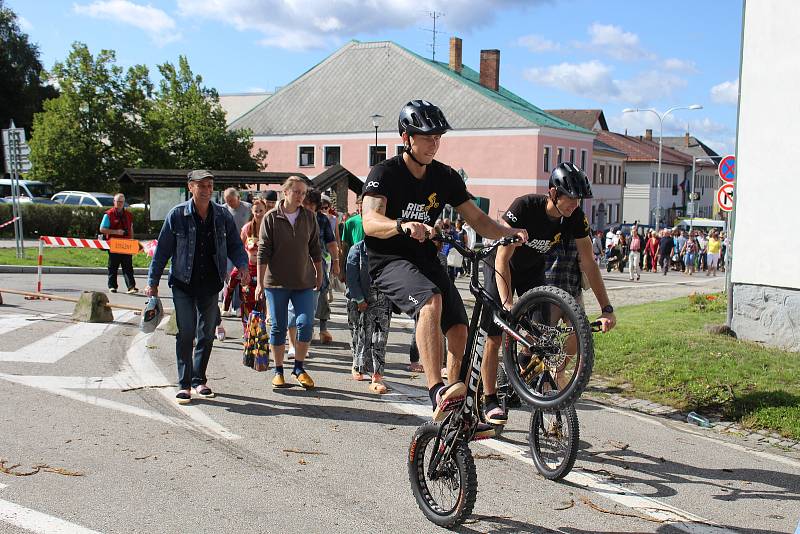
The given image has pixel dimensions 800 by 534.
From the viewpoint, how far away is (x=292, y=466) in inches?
220

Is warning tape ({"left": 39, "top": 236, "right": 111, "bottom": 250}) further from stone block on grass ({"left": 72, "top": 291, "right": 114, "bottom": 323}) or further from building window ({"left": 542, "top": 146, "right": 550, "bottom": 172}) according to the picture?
building window ({"left": 542, "top": 146, "right": 550, "bottom": 172})

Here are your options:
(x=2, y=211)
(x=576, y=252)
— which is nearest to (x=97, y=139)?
(x=2, y=211)

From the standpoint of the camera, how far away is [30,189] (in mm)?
41094

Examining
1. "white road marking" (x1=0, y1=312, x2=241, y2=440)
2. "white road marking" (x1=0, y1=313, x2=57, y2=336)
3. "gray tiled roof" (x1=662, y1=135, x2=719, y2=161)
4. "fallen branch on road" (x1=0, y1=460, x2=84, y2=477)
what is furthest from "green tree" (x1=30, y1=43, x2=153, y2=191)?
"gray tiled roof" (x1=662, y1=135, x2=719, y2=161)

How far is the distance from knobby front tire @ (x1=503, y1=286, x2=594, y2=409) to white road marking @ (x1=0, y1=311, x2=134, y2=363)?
5942 mm

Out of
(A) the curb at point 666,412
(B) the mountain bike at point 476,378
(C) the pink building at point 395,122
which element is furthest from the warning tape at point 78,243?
(C) the pink building at point 395,122

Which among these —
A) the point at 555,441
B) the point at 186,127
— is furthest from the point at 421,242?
the point at 186,127

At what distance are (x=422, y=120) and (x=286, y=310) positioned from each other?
149 inches

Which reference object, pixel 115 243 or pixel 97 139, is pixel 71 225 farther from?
pixel 115 243

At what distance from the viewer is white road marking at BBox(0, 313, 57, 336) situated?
10.9m

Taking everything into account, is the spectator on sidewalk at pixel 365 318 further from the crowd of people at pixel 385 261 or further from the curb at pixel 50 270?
the curb at pixel 50 270

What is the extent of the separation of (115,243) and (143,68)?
32.5 m

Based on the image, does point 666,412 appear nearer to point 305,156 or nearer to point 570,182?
point 570,182

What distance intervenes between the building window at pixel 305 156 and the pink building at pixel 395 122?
76 mm
